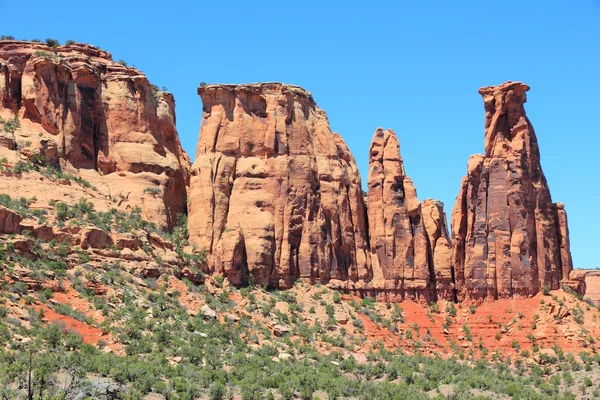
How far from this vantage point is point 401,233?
88812 mm

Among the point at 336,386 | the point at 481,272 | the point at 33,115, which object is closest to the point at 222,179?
the point at 33,115

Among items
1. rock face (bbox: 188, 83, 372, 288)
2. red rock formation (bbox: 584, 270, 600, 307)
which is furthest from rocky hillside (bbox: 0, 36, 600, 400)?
red rock formation (bbox: 584, 270, 600, 307)

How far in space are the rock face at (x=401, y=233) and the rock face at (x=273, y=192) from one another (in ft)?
4.03

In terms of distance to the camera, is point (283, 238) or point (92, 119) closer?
point (283, 238)

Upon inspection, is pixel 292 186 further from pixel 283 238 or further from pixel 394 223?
pixel 394 223

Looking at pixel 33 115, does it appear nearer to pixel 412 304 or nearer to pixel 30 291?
pixel 30 291

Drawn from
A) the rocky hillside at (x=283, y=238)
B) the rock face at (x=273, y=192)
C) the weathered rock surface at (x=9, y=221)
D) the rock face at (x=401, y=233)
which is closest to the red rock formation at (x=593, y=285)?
the rock face at (x=401, y=233)

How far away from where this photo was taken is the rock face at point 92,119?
8425cm

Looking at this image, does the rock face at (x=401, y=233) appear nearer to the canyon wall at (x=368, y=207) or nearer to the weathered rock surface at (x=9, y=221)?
the canyon wall at (x=368, y=207)

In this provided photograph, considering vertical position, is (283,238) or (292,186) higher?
(292,186)

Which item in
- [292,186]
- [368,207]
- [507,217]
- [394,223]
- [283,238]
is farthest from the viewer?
[368,207]

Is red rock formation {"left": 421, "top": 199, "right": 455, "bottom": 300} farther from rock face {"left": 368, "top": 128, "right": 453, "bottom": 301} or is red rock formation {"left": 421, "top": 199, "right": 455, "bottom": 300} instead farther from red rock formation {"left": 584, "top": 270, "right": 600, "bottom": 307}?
red rock formation {"left": 584, "top": 270, "right": 600, "bottom": 307}

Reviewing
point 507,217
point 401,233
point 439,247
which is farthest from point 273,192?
point 507,217

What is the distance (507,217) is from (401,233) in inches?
303
